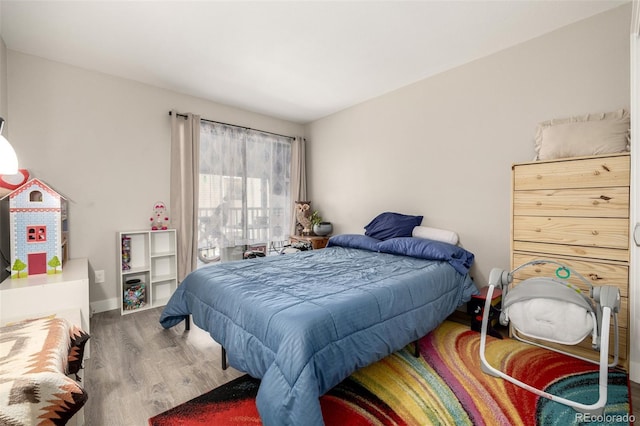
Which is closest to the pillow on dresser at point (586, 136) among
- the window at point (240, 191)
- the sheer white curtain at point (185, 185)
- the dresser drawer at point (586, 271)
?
the dresser drawer at point (586, 271)

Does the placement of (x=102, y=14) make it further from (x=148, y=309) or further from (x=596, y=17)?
(x=596, y=17)

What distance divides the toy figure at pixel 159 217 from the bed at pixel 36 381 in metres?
2.12

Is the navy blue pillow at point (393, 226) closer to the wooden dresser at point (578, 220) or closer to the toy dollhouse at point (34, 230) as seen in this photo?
the wooden dresser at point (578, 220)

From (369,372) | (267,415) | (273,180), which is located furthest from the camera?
(273,180)

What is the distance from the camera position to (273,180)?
4574mm

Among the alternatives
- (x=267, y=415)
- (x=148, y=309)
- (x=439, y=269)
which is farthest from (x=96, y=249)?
(x=439, y=269)

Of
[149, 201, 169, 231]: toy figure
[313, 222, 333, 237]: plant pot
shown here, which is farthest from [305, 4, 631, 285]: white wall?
[149, 201, 169, 231]: toy figure

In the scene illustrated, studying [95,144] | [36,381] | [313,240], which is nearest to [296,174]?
[313,240]

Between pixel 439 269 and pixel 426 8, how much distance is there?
205 cm

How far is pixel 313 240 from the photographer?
4.29 metres

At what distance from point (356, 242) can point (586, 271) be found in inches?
80.3

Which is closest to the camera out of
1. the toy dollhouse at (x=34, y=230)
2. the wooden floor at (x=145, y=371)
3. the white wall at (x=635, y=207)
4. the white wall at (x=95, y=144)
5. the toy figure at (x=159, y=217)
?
the wooden floor at (x=145, y=371)

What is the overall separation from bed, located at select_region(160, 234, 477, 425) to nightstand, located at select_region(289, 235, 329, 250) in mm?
1376

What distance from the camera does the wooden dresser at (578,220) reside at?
1946 millimetres
